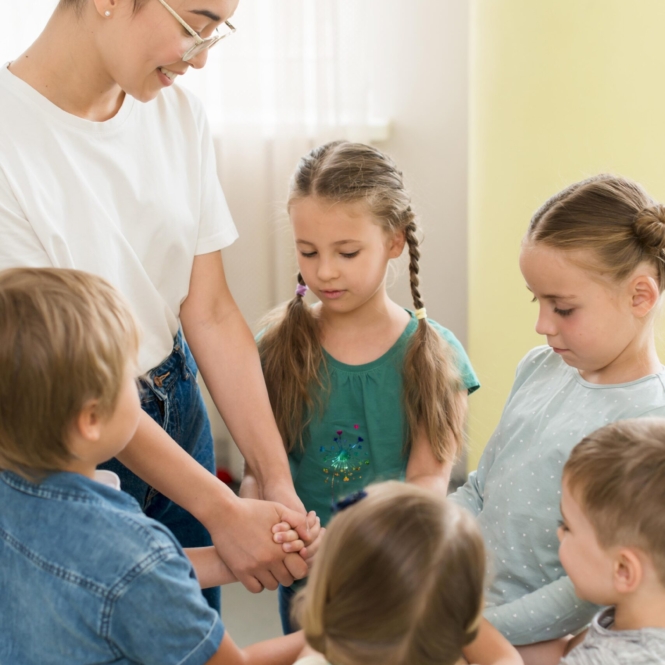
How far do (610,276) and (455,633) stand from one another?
63 cm

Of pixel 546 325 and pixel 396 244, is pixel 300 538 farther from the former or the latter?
pixel 396 244

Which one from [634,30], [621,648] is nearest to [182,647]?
[621,648]

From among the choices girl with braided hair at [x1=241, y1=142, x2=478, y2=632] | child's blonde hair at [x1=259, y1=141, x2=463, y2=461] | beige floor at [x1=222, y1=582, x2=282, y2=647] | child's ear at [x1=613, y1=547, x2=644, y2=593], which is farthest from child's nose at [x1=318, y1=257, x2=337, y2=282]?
beige floor at [x1=222, y1=582, x2=282, y2=647]

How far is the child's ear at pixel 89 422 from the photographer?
90cm

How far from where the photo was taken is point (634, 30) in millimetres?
1620

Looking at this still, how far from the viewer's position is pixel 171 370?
139cm

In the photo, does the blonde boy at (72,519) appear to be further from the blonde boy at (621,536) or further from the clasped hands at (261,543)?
the blonde boy at (621,536)

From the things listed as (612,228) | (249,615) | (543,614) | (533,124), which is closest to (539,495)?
(543,614)

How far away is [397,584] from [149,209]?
2.66ft

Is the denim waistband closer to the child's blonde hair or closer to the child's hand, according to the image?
the child's blonde hair

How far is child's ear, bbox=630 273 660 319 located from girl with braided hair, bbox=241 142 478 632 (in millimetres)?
434

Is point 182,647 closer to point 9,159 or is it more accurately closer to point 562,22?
point 9,159

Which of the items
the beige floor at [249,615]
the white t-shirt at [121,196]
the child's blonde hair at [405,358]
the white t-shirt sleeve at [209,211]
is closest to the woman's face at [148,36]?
the white t-shirt at [121,196]

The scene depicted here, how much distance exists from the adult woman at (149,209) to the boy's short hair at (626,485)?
50cm
